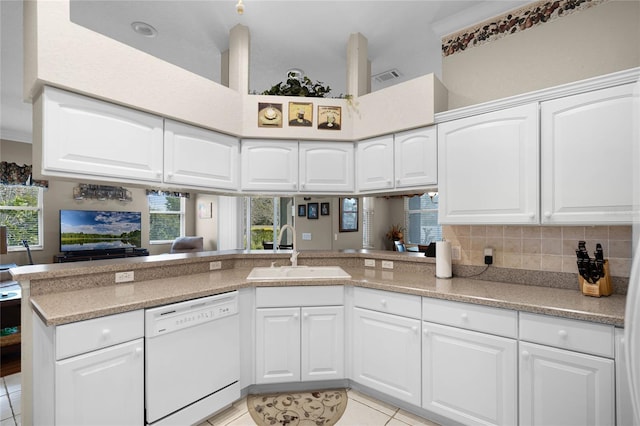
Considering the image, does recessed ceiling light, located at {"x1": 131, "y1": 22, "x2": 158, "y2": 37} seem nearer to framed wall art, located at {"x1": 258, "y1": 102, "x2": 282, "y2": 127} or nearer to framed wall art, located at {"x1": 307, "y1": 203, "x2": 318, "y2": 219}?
framed wall art, located at {"x1": 258, "y1": 102, "x2": 282, "y2": 127}

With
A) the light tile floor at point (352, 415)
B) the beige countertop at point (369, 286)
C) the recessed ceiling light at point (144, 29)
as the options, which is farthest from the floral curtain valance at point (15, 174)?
the beige countertop at point (369, 286)

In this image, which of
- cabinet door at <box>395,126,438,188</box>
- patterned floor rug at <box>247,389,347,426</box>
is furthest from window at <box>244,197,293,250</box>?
patterned floor rug at <box>247,389,347,426</box>

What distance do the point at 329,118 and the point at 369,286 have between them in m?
1.47

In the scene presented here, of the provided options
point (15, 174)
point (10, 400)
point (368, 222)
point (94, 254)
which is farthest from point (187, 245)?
point (10, 400)

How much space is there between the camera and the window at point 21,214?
543cm

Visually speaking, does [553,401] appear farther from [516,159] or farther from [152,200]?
[152,200]

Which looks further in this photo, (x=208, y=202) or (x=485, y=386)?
(x=208, y=202)

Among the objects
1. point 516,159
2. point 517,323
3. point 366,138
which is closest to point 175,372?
point 517,323

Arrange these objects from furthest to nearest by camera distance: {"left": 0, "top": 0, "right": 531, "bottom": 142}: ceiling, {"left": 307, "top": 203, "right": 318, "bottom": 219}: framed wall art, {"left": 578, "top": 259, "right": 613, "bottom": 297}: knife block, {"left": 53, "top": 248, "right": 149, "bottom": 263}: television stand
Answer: {"left": 307, "top": 203, "right": 318, "bottom": 219}: framed wall art
{"left": 53, "top": 248, "right": 149, "bottom": 263}: television stand
{"left": 0, "top": 0, "right": 531, "bottom": 142}: ceiling
{"left": 578, "top": 259, "right": 613, "bottom": 297}: knife block

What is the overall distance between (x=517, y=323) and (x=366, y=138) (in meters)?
1.75

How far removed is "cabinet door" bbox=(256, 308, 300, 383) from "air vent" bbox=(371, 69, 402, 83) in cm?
260

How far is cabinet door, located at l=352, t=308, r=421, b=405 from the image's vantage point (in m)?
2.02

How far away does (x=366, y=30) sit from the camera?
267 centimetres

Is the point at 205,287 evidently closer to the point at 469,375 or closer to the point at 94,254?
the point at 469,375
